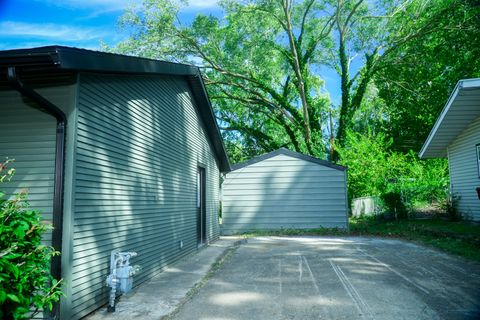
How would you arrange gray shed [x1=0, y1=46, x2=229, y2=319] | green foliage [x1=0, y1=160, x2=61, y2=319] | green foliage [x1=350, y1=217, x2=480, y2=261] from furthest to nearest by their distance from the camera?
1. green foliage [x1=350, y1=217, x2=480, y2=261]
2. gray shed [x1=0, y1=46, x2=229, y2=319]
3. green foliage [x1=0, y1=160, x2=61, y2=319]

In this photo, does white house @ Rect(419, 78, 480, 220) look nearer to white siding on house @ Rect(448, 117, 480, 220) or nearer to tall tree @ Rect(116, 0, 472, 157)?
white siding on house @ Rect(448, 117, 480, 220)

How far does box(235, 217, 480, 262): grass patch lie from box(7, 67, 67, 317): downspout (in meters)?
7.71

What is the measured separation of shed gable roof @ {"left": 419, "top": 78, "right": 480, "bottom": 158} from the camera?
34.1 ft

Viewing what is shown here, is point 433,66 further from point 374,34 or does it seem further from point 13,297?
point 13,297

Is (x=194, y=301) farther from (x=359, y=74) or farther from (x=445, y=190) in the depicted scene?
(x=359, y=74)

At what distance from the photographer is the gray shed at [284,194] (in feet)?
47.3

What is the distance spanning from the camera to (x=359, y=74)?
953 inches

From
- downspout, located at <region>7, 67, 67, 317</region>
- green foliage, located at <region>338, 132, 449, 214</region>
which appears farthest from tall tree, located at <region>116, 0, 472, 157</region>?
downspout, located at <region>7, 67, 67, 317</region>

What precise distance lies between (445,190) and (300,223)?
7.69 meters

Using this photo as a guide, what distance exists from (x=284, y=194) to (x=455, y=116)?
669 centimetres

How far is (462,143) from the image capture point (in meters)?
13.9

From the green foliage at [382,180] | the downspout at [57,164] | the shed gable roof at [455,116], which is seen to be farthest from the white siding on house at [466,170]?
the downspout at [57,164]

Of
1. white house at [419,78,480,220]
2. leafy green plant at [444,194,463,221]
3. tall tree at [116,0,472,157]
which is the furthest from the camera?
tall tree at [116,0,472,157]

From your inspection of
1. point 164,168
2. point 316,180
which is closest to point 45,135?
point 164,168
